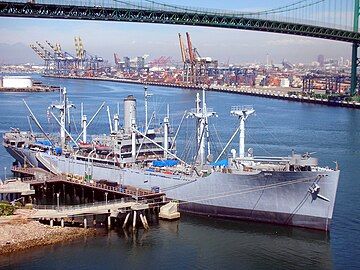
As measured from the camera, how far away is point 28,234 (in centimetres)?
1207

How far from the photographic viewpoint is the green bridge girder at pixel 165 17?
31.9 m

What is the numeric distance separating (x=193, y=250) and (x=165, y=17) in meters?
28.1

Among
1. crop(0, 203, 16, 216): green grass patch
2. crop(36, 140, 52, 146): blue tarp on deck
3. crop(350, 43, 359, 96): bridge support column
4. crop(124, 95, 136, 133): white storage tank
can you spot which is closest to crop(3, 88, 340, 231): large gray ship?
crop(124, 95, 136, 133): white storage tank

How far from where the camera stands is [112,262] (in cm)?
1148

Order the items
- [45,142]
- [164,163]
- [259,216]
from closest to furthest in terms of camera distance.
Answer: [259,216], [164,163], [45,142]

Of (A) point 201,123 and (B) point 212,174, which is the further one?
(A) point 201,123

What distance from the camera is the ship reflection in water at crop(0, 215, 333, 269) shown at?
11.3 meters

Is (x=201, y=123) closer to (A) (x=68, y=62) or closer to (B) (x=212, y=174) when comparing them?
(B) (x=212, y=174)

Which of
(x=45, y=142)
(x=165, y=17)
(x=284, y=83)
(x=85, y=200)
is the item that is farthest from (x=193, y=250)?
(x=284, y=83)

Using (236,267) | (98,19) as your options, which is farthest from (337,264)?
(98,19)

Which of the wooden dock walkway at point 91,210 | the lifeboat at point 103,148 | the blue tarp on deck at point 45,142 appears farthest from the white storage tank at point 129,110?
the wooden dock walkway at point 91,210

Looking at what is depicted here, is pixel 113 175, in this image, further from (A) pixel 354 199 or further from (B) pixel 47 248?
(A) pixel 354 199

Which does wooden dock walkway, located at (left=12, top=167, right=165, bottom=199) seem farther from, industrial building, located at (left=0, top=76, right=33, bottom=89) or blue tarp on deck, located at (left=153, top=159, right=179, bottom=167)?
industrial building, located at (left=0, top=76, right=33, bottom=89)

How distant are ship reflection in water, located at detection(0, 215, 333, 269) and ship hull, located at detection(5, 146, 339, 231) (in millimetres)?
248
